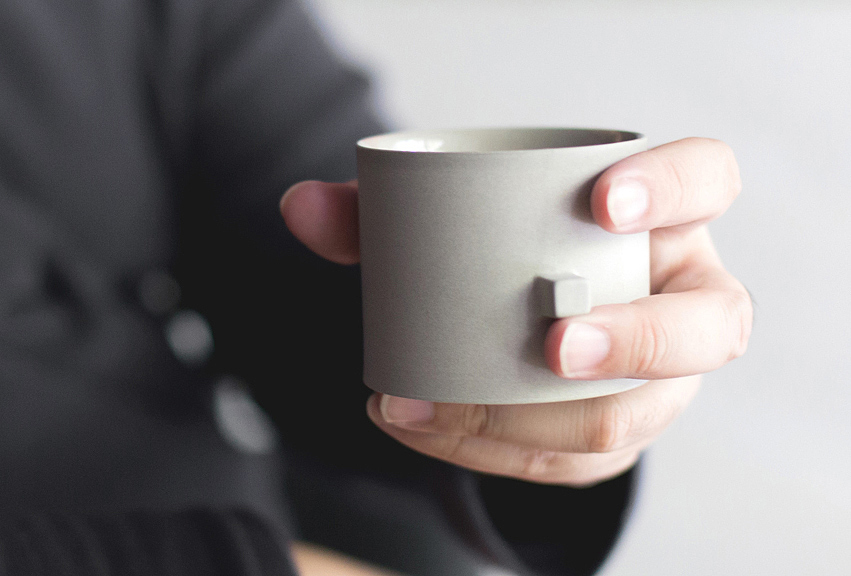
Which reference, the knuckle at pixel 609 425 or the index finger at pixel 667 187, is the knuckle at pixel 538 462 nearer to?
the knuckle at pixel 609 425

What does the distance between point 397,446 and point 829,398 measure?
1231mm

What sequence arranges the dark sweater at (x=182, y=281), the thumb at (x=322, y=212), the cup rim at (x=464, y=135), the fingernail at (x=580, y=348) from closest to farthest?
the fingernail at (x=580, y=348) → the cup rim at (x=464, y=135) → the thumb at (x=322, y=212) → the dark sweater at (x=182, y=281)

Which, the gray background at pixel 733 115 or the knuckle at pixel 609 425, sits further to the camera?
the gray background at pixel 733 115

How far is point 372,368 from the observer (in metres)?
0.60

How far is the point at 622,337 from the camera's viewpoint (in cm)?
55

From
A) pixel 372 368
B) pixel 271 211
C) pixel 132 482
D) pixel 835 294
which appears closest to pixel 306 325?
pixel 271 211

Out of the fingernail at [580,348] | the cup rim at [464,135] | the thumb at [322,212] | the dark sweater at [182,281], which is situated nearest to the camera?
the fingernail at [580,348]

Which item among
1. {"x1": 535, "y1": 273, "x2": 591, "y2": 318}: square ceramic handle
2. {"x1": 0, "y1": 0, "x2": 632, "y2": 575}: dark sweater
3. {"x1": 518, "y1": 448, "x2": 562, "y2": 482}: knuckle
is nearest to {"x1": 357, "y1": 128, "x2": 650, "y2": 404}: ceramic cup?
{"x1": 535, "y1": 273, "x2": 591, "y2": 318}: square ceramic handle

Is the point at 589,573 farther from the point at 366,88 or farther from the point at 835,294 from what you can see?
the point at 835,294

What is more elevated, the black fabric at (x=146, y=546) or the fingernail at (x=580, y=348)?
the fingernail at (x=580, y=348)

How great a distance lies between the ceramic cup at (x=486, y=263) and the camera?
0.51 meters

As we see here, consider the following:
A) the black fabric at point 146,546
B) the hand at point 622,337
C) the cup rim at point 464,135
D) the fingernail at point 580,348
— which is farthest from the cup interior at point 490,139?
the black fabric at point 146,546

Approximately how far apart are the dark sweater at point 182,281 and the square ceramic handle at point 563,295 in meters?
0.51

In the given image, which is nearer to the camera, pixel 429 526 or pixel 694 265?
pixel 694 265
